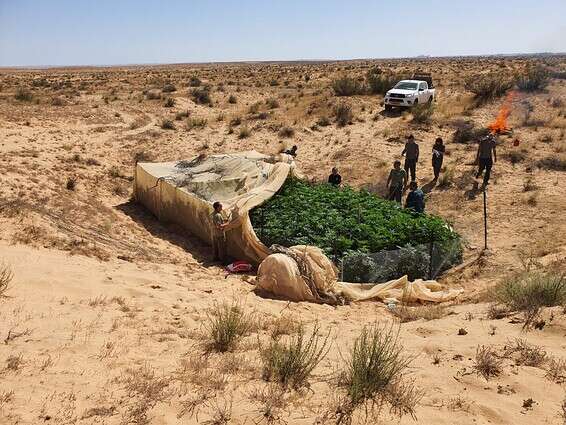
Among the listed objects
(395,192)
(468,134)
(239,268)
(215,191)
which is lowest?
(239,268)

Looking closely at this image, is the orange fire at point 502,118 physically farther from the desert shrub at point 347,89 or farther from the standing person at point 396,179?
the standing person at point 396,179

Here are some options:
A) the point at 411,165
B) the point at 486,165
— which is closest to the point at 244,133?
the point at 411,165

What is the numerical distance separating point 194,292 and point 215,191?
4039mm

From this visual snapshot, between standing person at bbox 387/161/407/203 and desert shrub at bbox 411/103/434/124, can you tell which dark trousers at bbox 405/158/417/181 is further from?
desert shrub at bbox 411/103/434/124

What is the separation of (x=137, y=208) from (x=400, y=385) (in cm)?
1031

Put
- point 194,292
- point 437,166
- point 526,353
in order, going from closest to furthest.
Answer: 1. point 526,353
2. point 194,292
3. point 437,166

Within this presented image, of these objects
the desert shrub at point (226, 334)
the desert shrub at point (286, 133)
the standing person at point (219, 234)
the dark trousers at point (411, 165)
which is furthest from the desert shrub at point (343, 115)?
the desert shrub at point (226, 334)

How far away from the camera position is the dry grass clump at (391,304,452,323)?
7.26 m

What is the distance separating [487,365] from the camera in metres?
4.97

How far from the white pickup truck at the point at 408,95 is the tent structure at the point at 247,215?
12354 millimetres

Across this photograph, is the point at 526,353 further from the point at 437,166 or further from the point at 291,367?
the point at 437,166

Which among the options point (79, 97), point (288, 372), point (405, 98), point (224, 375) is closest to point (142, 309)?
point (224, 375)

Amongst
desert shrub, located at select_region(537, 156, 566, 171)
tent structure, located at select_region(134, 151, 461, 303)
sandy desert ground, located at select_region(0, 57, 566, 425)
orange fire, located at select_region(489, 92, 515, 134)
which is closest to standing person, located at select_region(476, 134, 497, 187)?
sandy desert ground, located at select_region(0, 57, 566, 425)

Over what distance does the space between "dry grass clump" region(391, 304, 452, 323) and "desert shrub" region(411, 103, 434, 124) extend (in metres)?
14.9
